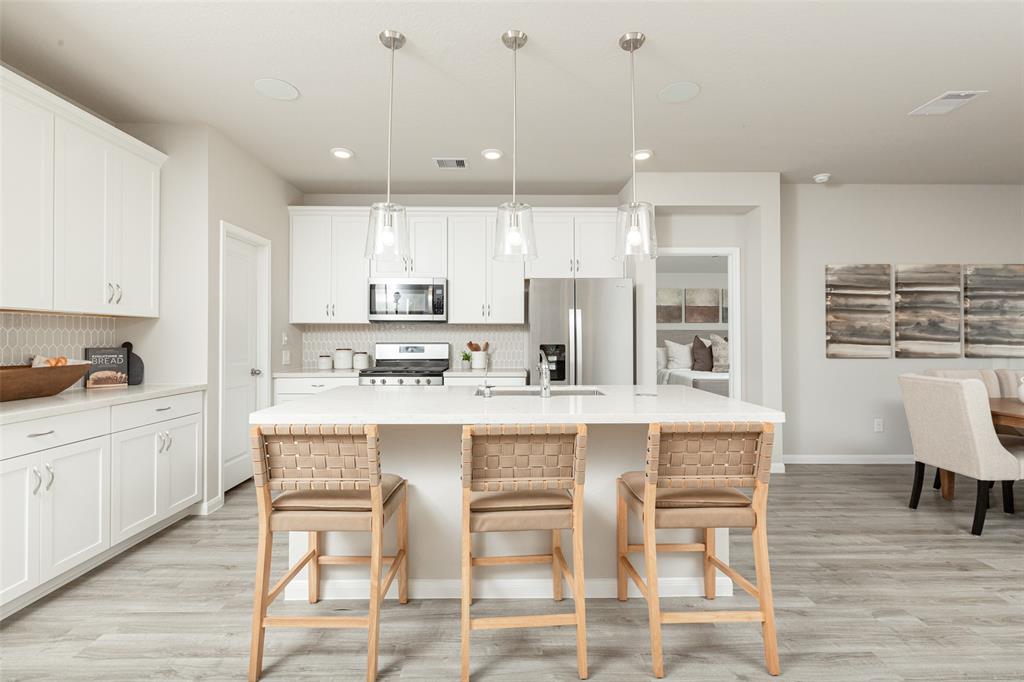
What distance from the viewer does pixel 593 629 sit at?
2096mm

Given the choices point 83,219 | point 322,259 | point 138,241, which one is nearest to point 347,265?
point 322,259

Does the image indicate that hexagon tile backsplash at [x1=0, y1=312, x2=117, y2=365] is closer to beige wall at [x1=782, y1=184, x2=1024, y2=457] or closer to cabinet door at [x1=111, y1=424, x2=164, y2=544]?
cabinet door at [x1=111, y1=424, x2=164, y2=544]

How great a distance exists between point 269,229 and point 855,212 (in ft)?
17.5

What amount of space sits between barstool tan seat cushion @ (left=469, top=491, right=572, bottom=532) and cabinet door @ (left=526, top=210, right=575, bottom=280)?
10.6 ft

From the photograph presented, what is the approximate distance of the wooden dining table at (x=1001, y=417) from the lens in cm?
307

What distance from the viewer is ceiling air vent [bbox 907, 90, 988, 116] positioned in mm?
3074

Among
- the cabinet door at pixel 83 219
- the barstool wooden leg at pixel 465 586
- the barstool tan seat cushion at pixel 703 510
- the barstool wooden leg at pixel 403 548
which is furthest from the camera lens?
the cabinet door at pixel 83 219

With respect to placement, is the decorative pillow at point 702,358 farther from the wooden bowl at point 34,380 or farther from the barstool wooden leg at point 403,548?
the wooden bowl at point 34,380

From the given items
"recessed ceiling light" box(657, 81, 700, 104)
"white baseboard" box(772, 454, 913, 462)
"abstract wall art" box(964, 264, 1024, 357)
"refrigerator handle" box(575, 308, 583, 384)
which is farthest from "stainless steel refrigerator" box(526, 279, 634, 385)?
"abstract wall art" box(964, 264, 1024, 357)

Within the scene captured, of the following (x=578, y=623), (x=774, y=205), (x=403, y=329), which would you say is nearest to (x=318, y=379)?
(x=403, y=329)

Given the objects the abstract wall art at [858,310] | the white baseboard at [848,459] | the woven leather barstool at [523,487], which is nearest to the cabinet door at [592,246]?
the abstract wall art at [858,310]

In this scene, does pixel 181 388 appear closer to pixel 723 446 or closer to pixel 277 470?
pixel 277 470

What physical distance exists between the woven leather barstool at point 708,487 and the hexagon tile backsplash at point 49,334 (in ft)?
10.4

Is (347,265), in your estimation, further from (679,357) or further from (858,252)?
(858,252)
